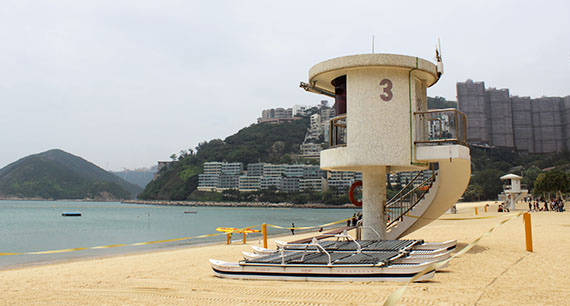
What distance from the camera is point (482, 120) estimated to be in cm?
15150

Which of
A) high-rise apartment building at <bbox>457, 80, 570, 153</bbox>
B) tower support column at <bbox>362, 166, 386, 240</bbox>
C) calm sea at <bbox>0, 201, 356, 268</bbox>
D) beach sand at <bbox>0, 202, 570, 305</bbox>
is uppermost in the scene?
high-rise apartment building at <bbox>457, 80, 570, 153</bbox>

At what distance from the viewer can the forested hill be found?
17170cm

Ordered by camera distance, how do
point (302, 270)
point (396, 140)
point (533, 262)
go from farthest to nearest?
1. point (396, 140)
2. point (533, 262)
3. point (302, 270)

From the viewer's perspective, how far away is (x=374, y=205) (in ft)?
41.6

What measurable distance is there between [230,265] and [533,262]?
7.26 m

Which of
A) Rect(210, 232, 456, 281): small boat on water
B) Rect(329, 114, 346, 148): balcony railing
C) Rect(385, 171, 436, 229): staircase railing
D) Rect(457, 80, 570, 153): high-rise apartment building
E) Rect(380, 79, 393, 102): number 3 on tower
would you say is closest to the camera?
Rect(210, 232, 456, 281): small boat on water

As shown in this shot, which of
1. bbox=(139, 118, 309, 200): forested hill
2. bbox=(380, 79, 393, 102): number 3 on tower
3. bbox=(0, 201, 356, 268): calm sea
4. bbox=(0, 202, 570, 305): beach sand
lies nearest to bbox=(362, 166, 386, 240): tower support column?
bbox=(380, 79, 393, 102): number 3 on tower

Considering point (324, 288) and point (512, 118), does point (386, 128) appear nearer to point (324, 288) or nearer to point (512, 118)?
point (324, 288)

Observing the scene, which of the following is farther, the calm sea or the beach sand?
the calm sea

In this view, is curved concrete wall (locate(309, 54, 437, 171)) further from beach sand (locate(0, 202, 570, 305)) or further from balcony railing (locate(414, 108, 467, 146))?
beach sand (locate(0, 202, 570, 305))

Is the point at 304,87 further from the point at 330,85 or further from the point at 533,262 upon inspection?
the point at 533,262

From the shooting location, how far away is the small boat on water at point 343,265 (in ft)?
27.0

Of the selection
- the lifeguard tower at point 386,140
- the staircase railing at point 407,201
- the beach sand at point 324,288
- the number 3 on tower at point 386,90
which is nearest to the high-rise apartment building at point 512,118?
the staircase railing at point 407,201

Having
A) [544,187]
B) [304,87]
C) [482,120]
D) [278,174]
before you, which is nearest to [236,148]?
[278,174]
